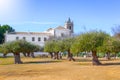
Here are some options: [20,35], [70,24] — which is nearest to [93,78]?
[20,35]

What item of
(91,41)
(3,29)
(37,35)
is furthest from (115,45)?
(3,29)

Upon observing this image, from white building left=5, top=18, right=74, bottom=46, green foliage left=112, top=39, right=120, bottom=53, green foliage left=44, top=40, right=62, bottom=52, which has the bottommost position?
green foliage left=112, top=39, right=120, bottom=53

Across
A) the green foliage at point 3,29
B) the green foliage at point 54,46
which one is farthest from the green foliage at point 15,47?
the green foliage at point 3,29

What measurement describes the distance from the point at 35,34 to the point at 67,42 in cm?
7053

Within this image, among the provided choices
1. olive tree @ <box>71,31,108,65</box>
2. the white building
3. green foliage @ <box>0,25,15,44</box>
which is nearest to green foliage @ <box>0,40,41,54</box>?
olive tree @ <box>71,31,108,65</box>

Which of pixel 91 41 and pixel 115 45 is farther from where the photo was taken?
pixel 91 41

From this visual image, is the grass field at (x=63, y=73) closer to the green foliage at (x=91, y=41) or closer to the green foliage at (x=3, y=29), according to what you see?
the green foliage at (x=91, y=41)

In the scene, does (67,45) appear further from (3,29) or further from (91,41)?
(3,29)

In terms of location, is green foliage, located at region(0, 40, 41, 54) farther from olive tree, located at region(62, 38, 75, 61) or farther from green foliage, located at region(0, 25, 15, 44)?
green foliage, located at region(0, 25, 15, 44)

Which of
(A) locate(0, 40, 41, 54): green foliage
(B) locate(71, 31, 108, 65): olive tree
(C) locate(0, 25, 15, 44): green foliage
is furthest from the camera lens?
(C) locate(0, 25, 15, 44): green foliage

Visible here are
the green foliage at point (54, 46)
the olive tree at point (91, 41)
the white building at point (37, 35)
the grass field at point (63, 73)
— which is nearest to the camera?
the grass field at point (63, 73)

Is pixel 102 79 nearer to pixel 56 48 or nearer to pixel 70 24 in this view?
pixel 56 48

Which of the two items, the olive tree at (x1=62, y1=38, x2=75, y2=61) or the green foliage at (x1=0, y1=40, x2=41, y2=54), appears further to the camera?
the olive tree at (x1=62, y1=38, x2=75, y2=61)

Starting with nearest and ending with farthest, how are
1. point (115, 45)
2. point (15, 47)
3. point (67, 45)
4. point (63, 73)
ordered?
point (63, 73) < point (115, 45) < point (15, 47) < point (67, 45)
